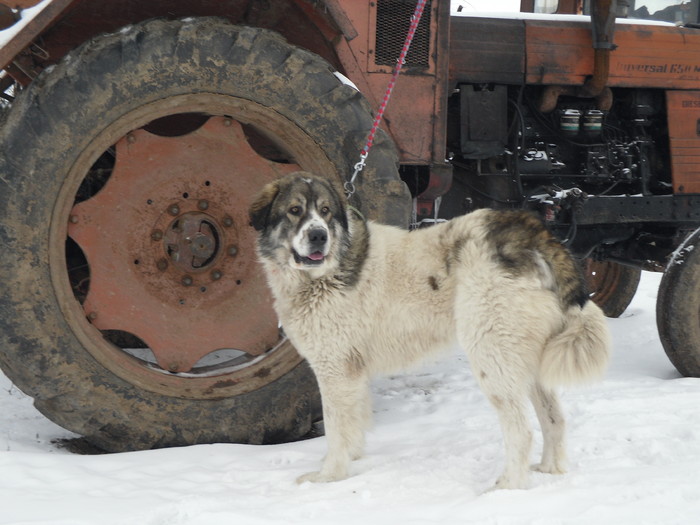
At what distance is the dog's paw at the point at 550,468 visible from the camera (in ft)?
10.6

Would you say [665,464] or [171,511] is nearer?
[171,511]

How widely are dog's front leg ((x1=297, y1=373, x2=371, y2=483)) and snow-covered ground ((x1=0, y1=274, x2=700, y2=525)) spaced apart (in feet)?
0.36

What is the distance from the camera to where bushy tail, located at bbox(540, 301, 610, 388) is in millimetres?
3025

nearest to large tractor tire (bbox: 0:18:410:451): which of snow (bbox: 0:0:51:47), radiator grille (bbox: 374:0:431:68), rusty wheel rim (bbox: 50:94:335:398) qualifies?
rusty wheel rim (bbox: 50:94:335:398)

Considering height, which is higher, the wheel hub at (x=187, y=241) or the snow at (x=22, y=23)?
the snow at (x=22, y=23)

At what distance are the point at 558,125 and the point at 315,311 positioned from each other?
2.69 meters

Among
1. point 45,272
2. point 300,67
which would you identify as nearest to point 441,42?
point 300,67

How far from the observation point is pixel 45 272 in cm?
328

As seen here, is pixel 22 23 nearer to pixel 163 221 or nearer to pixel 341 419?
pixel 163 221

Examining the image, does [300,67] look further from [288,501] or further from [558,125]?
[558,125]

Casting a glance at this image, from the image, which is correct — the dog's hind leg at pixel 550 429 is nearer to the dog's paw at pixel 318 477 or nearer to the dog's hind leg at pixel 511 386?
the dog's hind leg at pixel 511 386

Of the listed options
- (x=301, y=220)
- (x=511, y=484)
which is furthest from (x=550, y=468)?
(x=301, y=220)

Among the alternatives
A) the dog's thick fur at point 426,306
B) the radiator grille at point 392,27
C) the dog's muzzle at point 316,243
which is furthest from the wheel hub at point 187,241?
the radiator grille at point 392,27

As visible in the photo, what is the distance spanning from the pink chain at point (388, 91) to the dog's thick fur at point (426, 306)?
18 cm
